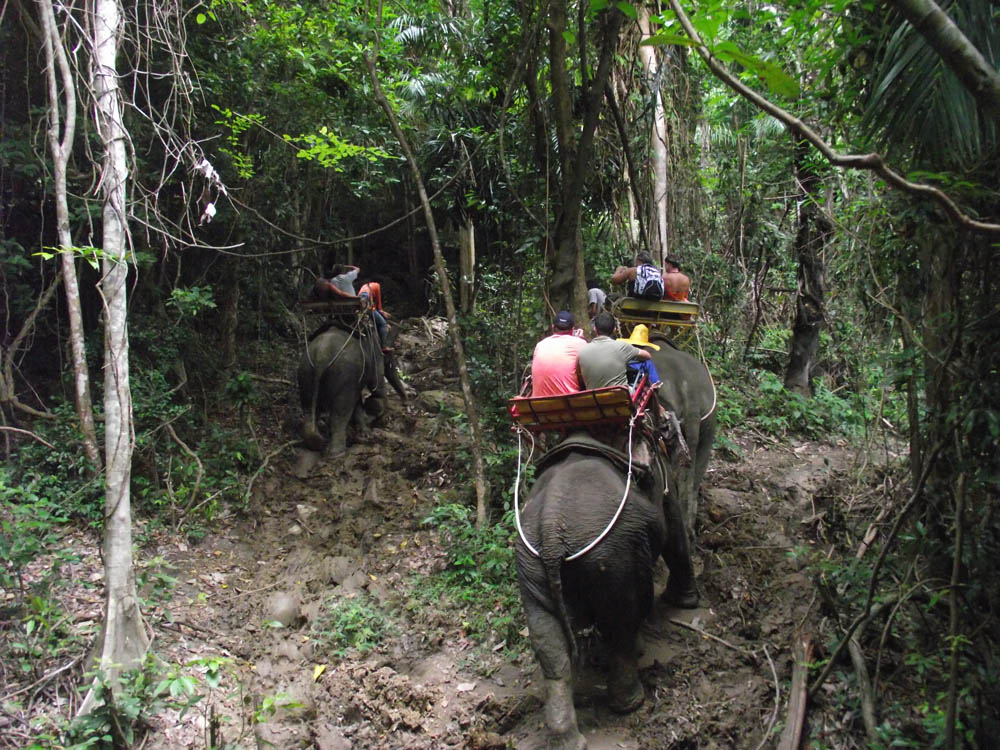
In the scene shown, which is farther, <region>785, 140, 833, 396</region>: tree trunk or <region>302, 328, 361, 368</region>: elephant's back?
<region>785, 140, 833, 396</region>: tree trunk

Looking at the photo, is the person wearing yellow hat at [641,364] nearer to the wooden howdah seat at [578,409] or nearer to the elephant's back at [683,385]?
the elephant's back at [683,385]

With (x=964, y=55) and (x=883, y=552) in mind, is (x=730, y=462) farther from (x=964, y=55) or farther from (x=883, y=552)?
(x=964, y=55)

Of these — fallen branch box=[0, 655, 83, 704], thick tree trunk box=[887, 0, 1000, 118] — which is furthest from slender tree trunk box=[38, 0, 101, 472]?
thick tree trunk box=[887, 0, 1000, 118]

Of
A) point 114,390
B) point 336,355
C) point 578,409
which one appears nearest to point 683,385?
point 578,409

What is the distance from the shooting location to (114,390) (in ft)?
16.9

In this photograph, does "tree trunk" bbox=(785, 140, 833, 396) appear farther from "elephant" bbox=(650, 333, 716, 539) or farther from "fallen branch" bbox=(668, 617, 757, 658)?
"fallen branch" bbox=(668, 617, 757, 658)

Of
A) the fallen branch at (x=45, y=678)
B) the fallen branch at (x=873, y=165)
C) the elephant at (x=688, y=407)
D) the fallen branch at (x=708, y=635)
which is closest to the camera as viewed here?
the fallen branch at (x=873, y=165)

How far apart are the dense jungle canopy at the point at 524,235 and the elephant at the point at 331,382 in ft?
2.10

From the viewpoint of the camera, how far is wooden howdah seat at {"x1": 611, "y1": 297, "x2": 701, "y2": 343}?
745 cm

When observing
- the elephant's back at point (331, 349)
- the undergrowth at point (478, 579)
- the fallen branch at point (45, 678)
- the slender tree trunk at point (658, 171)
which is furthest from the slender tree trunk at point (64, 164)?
the slender tree trunk at point (658, 171)

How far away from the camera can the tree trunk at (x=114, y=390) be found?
4.92 m

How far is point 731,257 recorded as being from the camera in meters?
11.8

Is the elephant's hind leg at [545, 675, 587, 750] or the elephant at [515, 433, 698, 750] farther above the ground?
the elephant at [515, 433, 698, 750]

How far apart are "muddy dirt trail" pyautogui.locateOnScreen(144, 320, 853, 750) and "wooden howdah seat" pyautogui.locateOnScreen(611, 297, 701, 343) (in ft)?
5.95
